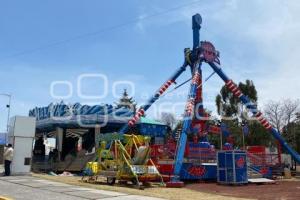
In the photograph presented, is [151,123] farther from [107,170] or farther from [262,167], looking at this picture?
[107,170]

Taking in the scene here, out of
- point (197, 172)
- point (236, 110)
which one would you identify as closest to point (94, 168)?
point (197, 172)

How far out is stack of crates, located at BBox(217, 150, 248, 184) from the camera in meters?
23.3

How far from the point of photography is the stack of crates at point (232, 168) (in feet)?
76.3

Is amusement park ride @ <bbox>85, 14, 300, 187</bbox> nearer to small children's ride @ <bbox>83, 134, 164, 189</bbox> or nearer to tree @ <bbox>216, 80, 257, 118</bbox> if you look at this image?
small children's ride @ <bbox>83, 134, 164, 189</bbox>

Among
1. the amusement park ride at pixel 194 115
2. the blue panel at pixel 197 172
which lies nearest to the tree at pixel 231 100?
the amusement park ride at pixel 194 115

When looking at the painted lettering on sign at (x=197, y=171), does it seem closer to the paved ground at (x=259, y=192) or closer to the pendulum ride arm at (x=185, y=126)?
the pendulum ride arm at (x=185, y=126)

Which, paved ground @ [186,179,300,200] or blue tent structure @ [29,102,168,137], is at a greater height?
blue tent structure @ [29,102,168,137]

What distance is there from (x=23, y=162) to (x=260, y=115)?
57.9 feet

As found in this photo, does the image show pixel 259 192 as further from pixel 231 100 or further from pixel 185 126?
pixel 231 100

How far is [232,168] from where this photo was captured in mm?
23359

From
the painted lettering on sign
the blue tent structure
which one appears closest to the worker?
the painted lettering on sign

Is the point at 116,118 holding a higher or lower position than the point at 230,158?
higher

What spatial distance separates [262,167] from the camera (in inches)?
1090

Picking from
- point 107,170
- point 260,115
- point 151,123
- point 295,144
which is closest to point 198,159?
point 107,170
